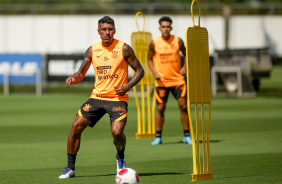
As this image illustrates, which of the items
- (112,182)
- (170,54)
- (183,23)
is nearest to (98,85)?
(112,182)

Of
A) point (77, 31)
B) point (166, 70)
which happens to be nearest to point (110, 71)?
point (166, 70)

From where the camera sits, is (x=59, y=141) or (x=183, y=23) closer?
(x=59, y=141)

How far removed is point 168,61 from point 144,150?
2196mm

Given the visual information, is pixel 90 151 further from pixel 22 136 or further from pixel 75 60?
pixel 75 60

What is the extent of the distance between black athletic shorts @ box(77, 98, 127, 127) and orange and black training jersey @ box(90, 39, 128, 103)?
75 mm

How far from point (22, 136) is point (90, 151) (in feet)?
10.5

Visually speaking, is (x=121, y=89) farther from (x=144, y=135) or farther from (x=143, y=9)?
(x=143, y=9)

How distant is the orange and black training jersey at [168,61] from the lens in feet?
44.9

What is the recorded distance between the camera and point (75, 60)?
30672 millimetres

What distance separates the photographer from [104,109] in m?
9.27

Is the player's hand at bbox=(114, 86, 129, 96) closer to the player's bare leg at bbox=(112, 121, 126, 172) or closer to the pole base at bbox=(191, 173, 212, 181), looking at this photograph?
the player's bare leg at bbox=(112, 121, 126, 172)

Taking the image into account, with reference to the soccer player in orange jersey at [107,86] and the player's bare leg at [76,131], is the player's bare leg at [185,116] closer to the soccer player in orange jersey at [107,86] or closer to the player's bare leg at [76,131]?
the soccer player in orange jersey at [107,86]

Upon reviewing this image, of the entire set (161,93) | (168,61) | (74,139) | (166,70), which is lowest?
(74,139)

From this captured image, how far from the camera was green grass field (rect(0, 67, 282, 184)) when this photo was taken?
31.0ft
